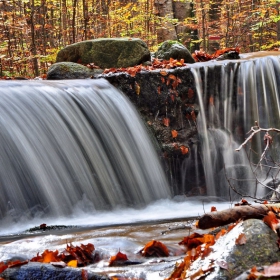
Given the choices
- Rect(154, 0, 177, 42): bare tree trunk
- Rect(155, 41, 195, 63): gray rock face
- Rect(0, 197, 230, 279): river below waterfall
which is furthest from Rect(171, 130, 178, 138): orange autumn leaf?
Rect(154, 0, 177, 42): bare tree trunk

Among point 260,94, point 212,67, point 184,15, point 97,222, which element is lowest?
point 97,222

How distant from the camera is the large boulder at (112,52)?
28.8 feet

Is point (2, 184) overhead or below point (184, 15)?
below

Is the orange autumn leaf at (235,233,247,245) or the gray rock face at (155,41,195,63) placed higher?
the gray rock face at (155,41,195,63)

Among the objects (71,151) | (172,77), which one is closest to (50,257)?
(71,151)

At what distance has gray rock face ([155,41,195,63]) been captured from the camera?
8875 mm

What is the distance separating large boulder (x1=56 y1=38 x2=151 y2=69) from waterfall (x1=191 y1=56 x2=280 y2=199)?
5.61 feet

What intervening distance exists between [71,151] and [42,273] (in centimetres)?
367

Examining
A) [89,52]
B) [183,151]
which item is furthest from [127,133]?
[89,52]

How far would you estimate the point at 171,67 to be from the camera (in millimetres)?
7504

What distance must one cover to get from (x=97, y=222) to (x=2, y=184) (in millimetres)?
1108

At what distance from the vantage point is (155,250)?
3064 mm

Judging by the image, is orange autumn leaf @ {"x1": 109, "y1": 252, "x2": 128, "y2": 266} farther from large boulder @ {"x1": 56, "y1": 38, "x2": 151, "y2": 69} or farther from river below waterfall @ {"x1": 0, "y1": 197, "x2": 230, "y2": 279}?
large boulder @ {"x1": 56, "y1": 38, "x2": 151, "y2": 69}

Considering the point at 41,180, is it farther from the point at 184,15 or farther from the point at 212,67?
the point at 184,15
